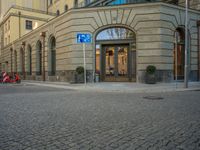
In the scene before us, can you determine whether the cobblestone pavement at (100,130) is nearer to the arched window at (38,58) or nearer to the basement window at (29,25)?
the arched window at (38,58)

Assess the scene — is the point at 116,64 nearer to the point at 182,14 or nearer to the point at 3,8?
the point at 182,14

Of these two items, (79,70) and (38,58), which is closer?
(79,70)

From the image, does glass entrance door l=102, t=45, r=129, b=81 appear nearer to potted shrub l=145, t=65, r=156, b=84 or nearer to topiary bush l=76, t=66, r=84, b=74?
topiary bush l=76, t=66, r=84, b=74

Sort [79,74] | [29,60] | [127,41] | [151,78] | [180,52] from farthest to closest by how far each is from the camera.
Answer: [29,60], [180,52], [127,41], [79,74], [151,78]

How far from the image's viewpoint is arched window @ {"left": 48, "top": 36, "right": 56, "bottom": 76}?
25802 mm

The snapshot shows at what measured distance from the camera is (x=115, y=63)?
68.3 feet

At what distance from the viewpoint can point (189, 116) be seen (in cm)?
625

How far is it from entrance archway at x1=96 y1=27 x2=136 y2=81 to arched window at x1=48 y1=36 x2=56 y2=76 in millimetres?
7293

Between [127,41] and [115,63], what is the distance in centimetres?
246

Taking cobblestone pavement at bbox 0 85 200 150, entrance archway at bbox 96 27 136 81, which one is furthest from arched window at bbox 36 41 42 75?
cobblestone pavement at bbox 0 85 200 150

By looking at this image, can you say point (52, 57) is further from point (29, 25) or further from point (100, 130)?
point (100, 130)

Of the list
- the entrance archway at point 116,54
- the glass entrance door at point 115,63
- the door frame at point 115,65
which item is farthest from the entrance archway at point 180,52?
the glass entrance door at point 115,63

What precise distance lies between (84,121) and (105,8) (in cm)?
1641

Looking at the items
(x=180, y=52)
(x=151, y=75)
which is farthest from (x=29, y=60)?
(x=180, y=52)
